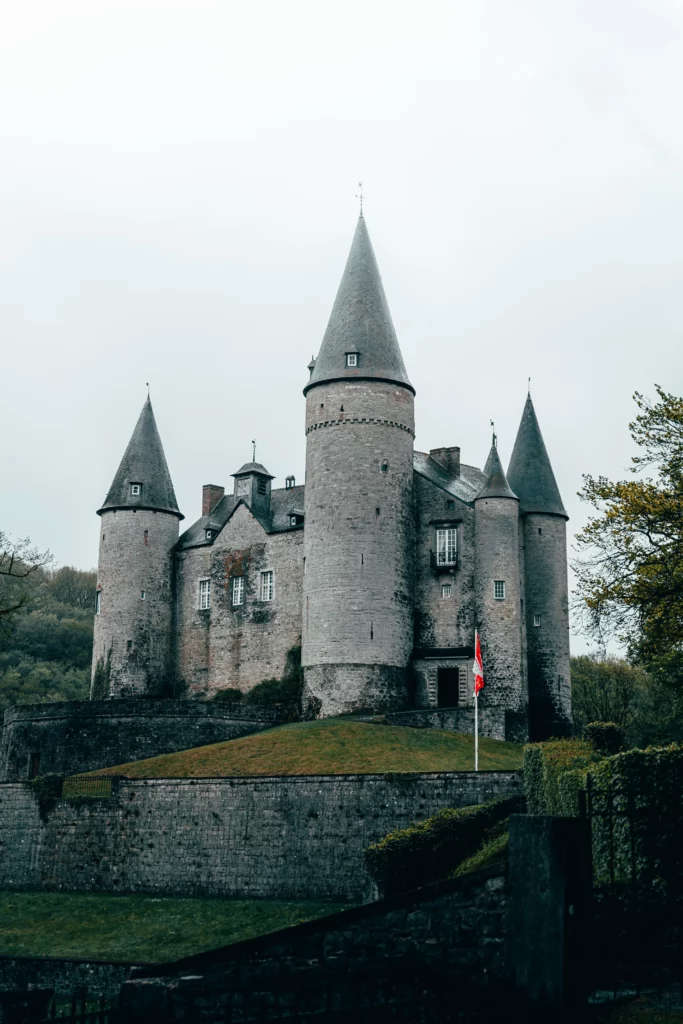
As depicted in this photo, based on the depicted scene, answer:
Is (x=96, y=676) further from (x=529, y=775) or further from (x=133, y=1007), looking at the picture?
(x=133, y=1007)

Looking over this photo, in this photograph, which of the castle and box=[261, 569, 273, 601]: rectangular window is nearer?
the castle

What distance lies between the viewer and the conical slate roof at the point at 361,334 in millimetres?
52250

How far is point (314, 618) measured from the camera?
51.0 meters

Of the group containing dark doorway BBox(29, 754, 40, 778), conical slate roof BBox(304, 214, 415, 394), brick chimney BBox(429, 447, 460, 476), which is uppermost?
A: conical slate roof BBox(304, 214, 415, 394)

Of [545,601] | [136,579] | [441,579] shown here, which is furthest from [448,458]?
[136,579]

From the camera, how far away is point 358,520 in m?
50.8

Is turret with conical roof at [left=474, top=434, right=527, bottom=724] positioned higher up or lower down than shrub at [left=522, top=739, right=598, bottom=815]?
higher up

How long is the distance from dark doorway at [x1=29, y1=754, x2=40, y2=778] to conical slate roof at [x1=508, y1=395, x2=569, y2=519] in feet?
71.6

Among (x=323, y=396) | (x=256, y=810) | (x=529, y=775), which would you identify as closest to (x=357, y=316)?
(x=323, y=396)

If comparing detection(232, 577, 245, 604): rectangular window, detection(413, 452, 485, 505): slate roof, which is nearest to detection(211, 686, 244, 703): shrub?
detection(232, 577, 245, 604): rectangular window

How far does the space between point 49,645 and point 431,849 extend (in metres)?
53.1

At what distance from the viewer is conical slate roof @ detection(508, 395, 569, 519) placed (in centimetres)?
5244

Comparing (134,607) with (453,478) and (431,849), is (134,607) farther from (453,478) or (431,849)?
(431,849)

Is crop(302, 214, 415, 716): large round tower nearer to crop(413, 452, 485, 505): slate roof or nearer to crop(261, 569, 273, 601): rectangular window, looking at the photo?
crop(413, 452, 485, 505): slate roof
